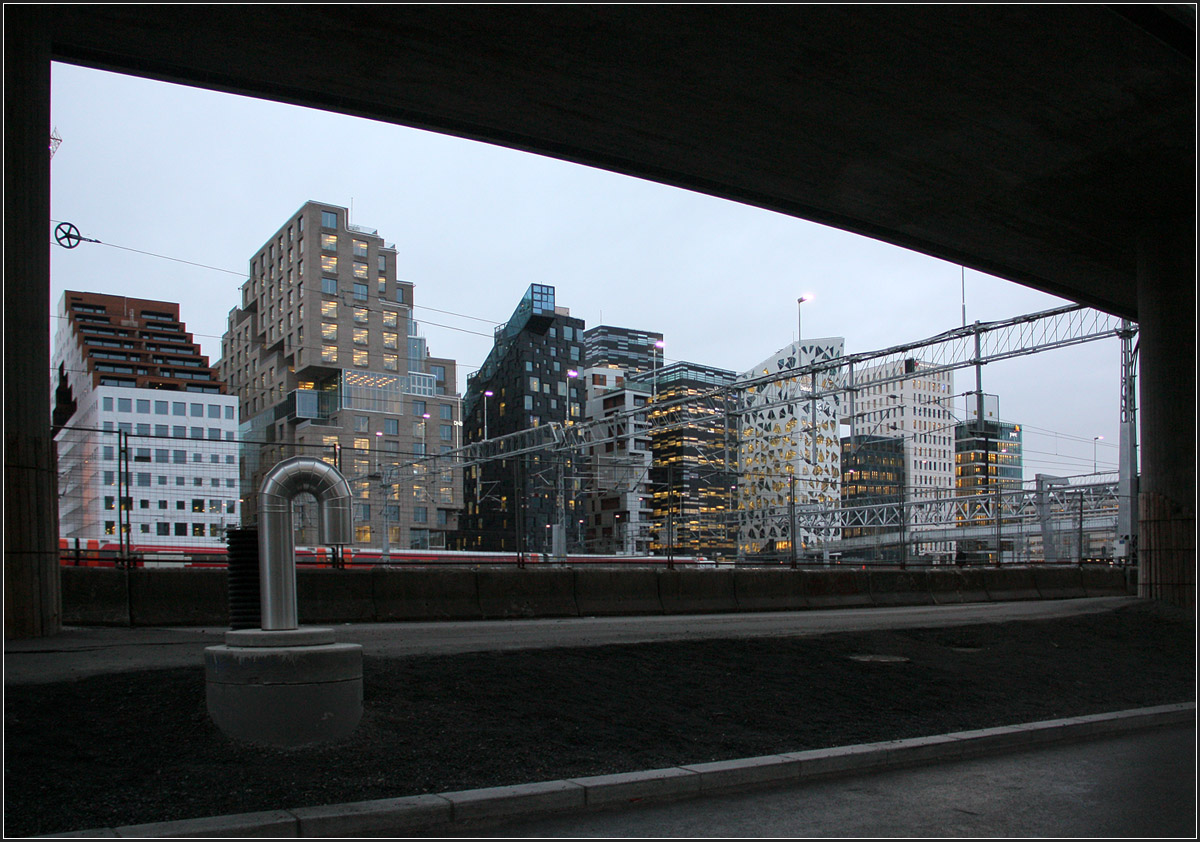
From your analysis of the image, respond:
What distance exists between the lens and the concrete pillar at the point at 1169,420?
70.1 ft

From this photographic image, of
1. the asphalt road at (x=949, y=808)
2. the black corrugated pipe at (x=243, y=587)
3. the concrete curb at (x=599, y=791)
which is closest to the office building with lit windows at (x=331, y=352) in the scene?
the black corrugated pipe at (x=243, y=587)

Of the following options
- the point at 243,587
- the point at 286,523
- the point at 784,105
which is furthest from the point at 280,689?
the point at 784,105

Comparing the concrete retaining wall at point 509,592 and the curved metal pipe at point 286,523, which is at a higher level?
the curved metal pipe at point 286,523

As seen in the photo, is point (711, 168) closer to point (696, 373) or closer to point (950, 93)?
point (950, 93)

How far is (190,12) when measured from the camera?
13805mm

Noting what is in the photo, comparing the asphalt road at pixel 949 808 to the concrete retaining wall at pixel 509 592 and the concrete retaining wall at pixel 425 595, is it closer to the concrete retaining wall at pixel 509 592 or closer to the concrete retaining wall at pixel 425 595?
the concrete retaining wall at pixel 509 592

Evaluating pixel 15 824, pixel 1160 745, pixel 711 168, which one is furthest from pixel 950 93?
pixel 15 824

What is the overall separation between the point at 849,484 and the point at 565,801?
325 ft

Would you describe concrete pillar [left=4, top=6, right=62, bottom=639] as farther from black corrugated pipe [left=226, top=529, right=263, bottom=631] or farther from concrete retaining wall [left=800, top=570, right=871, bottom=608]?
concrete retaining wall [left=800, top=570, right=871, bottom=608]

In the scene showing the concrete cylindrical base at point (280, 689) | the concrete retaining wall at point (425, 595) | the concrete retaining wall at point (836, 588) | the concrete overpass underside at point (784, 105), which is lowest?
the concrete retaining wall at point (836, 588)

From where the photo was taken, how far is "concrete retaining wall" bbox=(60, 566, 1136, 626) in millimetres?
12266

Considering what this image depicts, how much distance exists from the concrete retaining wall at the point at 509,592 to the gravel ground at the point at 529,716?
4784 millimetres

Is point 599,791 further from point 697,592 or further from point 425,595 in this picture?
point 697,592

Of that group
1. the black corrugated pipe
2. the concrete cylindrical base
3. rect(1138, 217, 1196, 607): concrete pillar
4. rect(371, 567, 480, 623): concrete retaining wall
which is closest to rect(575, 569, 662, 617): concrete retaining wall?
rect(371, 567, 480, 623): concrete retaining wall
